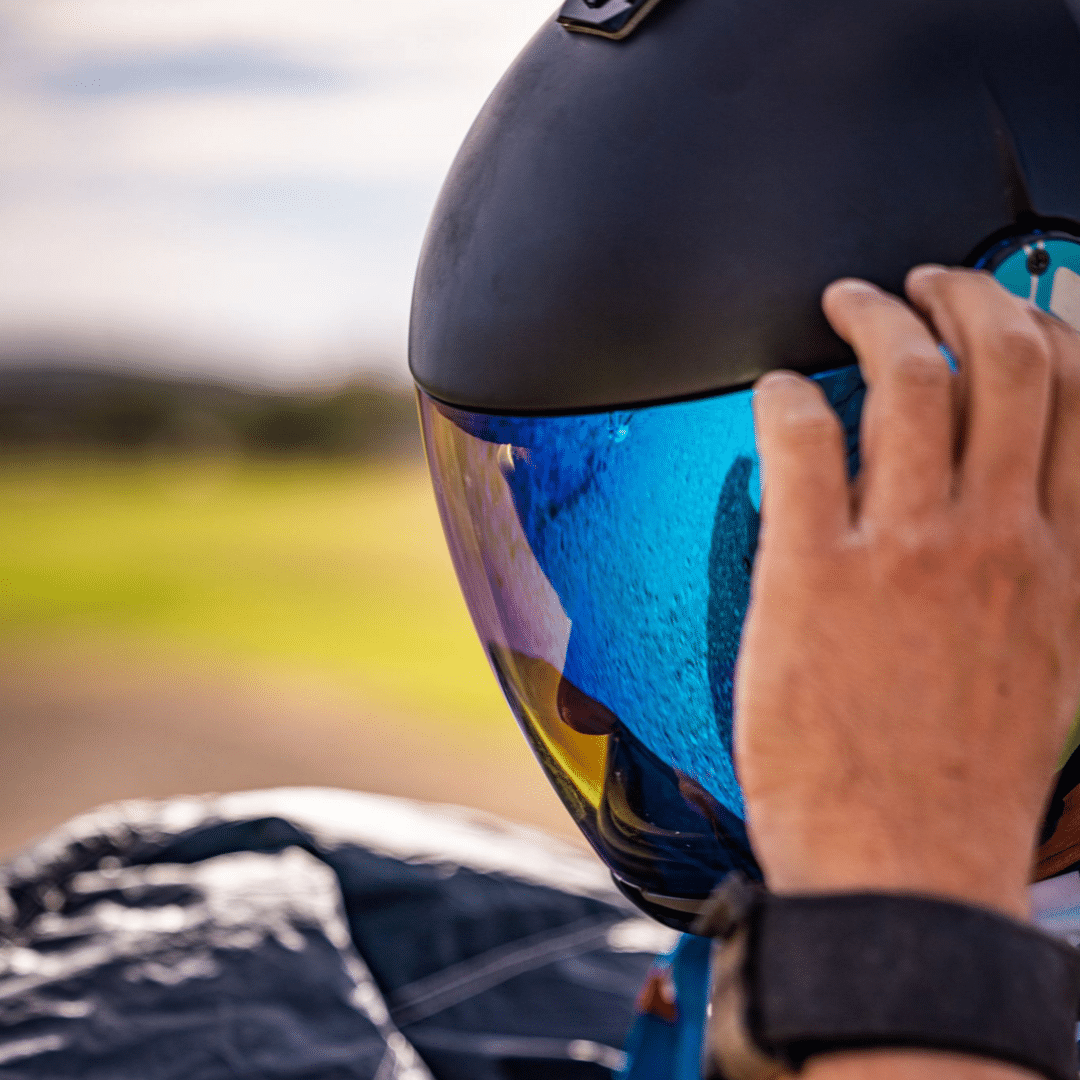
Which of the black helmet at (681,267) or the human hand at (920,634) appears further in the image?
the black helmet at (681,267)

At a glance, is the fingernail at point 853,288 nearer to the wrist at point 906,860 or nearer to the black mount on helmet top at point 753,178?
the black mount on helmet top at point 753,178

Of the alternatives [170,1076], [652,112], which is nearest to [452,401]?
[652,112]

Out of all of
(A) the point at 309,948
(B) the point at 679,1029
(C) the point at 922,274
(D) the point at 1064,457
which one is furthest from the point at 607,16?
(A) the point at 309,948

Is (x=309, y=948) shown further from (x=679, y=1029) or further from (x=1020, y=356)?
(x=1020, y=356)

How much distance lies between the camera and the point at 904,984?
48 centimetres

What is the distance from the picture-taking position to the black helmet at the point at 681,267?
2.12ft

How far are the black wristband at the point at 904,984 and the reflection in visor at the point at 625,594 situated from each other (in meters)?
0.22

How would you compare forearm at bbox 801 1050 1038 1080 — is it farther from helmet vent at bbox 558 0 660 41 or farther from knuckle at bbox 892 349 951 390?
helmet vent at bbox 558 0 660 41

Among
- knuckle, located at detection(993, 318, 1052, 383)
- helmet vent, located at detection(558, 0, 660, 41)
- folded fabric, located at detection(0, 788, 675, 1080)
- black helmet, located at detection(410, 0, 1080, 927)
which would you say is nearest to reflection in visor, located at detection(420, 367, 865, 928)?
black helmet, located at detection(410, 0, 1080, 927)

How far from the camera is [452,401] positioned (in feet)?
2.57

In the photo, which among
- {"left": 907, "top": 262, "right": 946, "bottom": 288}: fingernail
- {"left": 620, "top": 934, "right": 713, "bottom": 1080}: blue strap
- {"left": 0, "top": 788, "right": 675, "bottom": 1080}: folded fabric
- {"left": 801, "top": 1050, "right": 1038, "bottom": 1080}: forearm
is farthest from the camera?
{"left": 0, "top": 788, "right": 675, "bottom": 1080}: folded fabric

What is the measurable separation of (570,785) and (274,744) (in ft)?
9.05

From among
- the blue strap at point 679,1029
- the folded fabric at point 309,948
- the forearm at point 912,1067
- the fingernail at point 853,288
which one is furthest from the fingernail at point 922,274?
the folded fabric at point 309,948

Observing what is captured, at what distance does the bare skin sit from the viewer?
0.50 m
